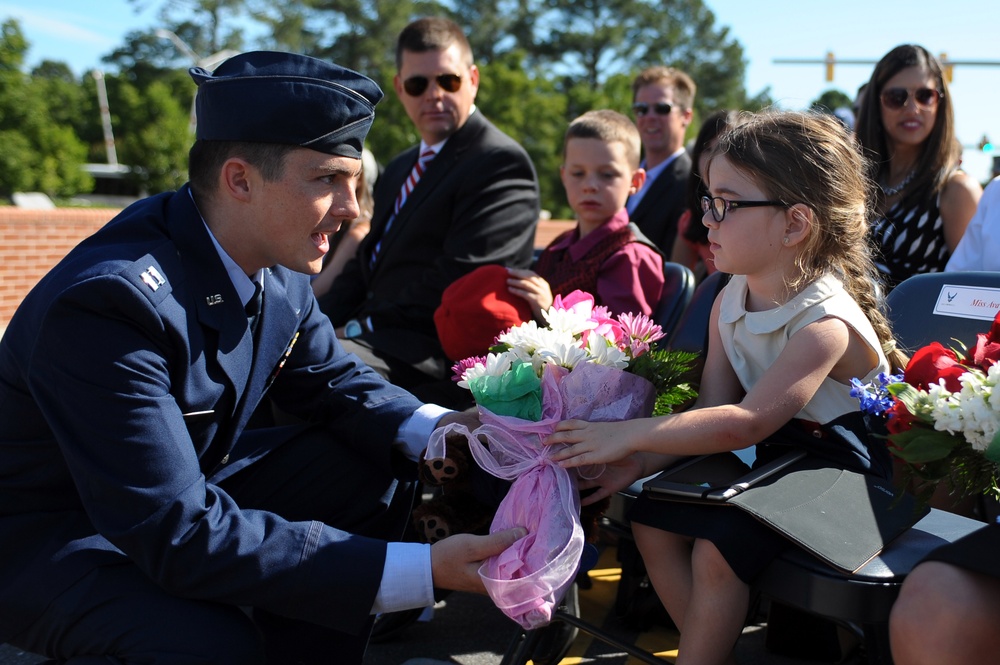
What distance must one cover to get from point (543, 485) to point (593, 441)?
0.15m

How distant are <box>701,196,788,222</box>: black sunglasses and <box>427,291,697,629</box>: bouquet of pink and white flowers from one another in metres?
0.38

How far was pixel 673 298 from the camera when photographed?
3.41 meters

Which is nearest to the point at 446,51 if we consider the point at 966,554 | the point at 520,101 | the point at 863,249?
the point at 863,249

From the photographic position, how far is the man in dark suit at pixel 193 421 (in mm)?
1929

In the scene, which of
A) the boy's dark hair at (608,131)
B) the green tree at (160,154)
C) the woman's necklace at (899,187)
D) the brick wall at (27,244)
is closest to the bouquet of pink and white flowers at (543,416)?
the boy's dark hair at (608,131)

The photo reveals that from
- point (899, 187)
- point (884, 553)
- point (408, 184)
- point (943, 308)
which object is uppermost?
point (408, 184)

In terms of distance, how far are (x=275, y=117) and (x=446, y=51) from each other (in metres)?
2.42

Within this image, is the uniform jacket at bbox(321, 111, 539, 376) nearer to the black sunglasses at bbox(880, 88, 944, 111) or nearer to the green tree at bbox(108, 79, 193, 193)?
the black sunglasses at bbox(880, 88, 944, 111)

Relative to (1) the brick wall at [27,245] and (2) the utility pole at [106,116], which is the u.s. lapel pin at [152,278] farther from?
(2) the utility pole at [106,116]

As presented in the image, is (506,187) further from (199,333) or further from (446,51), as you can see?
(199,333)

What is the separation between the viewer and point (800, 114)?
240cm

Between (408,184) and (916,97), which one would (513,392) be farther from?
(916,97)

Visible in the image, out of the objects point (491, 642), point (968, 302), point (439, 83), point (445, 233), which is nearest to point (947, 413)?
point (968, 302)

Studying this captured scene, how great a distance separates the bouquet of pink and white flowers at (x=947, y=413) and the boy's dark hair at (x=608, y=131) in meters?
2.13
